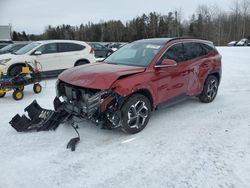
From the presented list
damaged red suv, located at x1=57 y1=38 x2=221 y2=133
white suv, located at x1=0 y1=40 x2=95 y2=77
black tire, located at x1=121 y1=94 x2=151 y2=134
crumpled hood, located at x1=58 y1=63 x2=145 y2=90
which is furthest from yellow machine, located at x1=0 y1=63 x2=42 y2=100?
black tire, located at x1=121 y1=94 x2=151 y2=134

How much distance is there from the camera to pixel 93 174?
316 cm

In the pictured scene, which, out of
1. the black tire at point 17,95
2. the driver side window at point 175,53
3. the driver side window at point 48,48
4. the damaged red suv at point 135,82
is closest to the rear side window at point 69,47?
the driver side window at point 48,48

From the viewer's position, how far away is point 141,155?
11.9ft

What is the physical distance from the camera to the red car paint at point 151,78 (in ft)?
13.0

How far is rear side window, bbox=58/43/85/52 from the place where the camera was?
33.3 ft

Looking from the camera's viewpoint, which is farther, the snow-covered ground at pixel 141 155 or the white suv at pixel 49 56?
the white suv at pixel 49 56


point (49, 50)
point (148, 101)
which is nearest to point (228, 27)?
point (49, 50)

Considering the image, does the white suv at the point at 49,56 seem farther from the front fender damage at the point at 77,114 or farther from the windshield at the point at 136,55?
the windshield at the point at 136,55

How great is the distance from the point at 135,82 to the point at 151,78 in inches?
17.0

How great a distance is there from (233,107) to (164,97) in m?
2.20

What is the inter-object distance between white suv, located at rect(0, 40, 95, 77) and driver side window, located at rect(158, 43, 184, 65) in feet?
20.0

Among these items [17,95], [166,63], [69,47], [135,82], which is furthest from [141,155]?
[69,47]

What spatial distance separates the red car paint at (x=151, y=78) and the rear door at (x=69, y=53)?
18.1 ft

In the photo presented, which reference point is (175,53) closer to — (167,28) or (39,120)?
(39,120)
